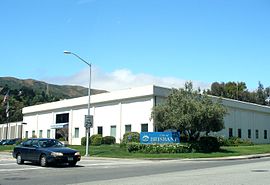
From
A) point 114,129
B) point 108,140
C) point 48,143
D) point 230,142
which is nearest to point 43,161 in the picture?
point 48,143

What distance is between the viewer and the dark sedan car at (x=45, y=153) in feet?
65.9

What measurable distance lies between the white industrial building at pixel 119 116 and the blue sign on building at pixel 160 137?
12.2 ft

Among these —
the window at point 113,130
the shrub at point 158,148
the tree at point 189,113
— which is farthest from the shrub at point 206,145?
the window at point 113,130

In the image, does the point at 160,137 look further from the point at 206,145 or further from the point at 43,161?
the point at 43,161

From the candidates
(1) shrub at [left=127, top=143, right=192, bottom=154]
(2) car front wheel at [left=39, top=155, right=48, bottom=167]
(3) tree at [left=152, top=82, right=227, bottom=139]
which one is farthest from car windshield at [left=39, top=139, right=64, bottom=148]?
(3) tree at [left=152, top=82, right=227, bottom=139]

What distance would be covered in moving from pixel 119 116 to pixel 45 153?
2950 cm

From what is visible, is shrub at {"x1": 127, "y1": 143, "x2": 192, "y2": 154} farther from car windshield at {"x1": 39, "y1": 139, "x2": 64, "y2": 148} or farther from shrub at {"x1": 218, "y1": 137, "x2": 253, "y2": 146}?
car windshield at {"x1": 39, "y1": 139, "x2": 64, "y2": 148}

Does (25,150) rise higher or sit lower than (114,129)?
lower

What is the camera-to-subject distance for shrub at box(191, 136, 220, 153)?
3593 centimetres

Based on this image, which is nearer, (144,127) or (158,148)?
(158,148)

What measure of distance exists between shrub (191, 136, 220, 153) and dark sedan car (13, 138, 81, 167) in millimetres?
17325

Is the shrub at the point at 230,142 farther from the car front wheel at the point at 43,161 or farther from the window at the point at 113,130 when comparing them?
the car front wheel at the point at 43,161

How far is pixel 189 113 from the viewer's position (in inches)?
1411

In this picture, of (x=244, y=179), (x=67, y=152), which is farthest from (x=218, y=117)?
(x=244, y=179)
